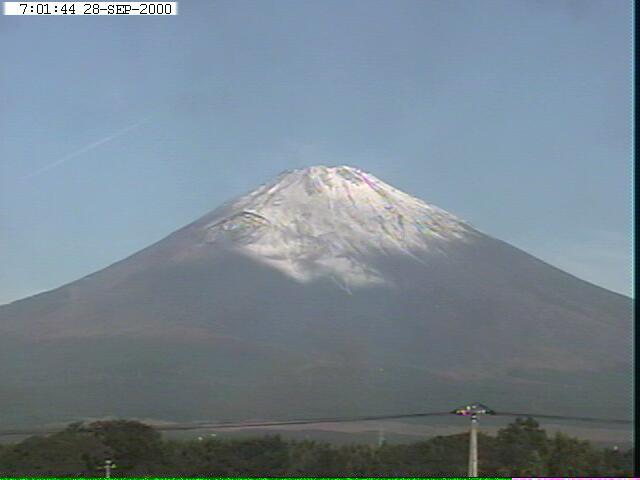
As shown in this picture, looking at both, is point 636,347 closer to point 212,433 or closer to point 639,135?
point 639,135

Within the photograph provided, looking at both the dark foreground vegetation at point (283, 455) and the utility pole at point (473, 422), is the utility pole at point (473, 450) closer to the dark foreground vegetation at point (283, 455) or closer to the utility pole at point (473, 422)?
the utility pole at point (473, 422)

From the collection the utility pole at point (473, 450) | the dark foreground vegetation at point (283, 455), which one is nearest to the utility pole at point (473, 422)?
the utility pole at point (473, 450)

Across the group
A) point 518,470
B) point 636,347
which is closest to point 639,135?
point 636,347

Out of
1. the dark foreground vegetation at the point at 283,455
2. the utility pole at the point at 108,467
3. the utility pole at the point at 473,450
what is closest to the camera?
the utility pole at the point at 473,450

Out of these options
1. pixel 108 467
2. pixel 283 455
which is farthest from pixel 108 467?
pixel 283 455

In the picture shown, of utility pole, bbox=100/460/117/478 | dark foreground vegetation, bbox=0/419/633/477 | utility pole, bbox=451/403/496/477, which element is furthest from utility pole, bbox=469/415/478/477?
utility pole, bbox=100/460/117/478

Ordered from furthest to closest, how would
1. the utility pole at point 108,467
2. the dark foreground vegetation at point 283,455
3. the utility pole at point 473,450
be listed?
1. the dark foreground vegetation at point 283,455
2. the utility pole at point 108,467
3. the utility pole at point 473,450

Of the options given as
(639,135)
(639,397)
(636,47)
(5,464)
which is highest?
(636,47)
